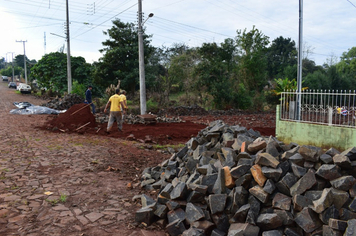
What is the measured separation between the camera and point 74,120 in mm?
12242

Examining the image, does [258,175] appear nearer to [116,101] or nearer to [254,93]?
[116,101]

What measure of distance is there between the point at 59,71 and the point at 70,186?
31.6 m

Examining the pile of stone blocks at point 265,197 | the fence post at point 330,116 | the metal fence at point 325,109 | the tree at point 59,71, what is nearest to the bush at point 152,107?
the metal fence at point 325,109

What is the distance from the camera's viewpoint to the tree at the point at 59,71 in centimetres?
3325

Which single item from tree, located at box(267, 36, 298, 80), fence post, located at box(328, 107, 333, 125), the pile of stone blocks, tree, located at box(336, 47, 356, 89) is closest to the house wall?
fence post, located at box(328, 107, 333, 125)

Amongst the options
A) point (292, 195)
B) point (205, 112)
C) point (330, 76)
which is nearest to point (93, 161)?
point (292, 195)

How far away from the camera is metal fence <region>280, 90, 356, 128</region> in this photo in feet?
25.7

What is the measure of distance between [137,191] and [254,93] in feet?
75.2

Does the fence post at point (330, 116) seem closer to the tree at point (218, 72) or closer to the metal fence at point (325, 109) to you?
the metal fence at point (325, 109)

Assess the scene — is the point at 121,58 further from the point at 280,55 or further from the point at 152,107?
the point at 280,55

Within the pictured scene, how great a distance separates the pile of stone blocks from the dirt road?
544mm

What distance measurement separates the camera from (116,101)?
431 inches

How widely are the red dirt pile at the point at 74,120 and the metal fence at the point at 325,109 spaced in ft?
26.2

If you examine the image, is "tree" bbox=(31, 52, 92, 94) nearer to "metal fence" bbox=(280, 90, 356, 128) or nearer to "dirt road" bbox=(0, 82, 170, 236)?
"dirt road" bbox=(0, 82, 170, 236)
